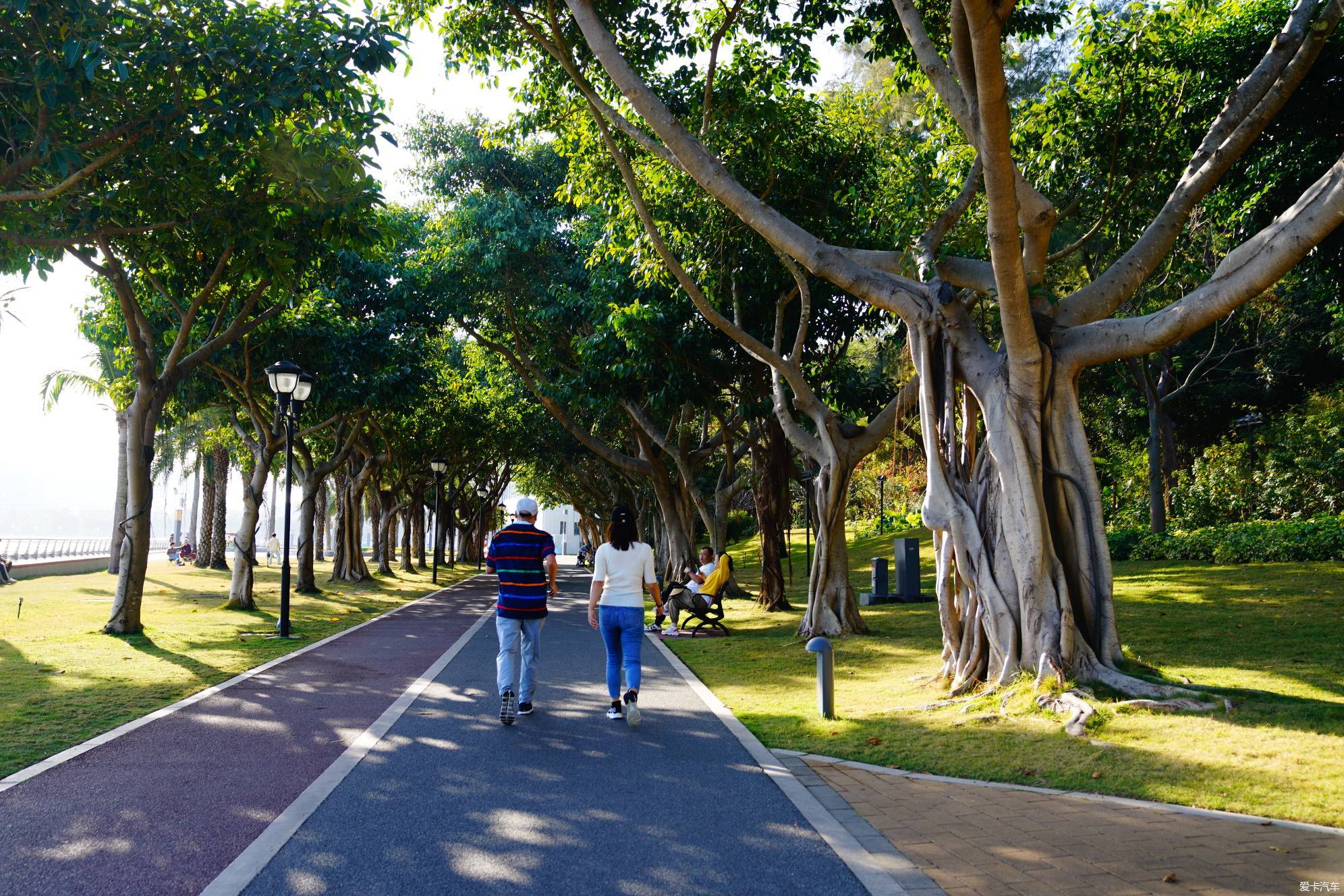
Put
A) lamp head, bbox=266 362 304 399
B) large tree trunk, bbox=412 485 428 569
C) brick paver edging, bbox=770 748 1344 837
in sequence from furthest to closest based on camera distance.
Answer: large tree trunk, bbox=412 485 428 569, lamp head, bbox=266 362 304 399, brick paver edging, bbox=770 748 1344 837

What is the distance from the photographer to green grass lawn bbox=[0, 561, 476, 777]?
7469 mm

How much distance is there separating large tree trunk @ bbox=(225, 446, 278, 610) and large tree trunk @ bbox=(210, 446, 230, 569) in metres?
16.9

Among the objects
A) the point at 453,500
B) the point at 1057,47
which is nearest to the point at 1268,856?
the point at 1057,47

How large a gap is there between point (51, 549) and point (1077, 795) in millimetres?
44754

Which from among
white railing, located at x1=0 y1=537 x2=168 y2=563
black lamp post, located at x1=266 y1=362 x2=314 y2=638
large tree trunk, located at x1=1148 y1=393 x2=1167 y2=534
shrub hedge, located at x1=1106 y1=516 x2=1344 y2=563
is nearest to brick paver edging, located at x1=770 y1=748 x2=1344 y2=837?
black lamp post, located at x1=266 y1=362 x2=314 y2=638

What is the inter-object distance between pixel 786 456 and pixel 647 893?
1639cm

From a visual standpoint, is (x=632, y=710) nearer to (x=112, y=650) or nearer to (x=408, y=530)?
(x=112, y=650)

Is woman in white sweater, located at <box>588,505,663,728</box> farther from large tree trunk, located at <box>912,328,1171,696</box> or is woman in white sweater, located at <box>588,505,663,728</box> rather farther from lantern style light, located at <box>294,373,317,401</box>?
lantern style light, located at <box>294,373,317,401</box>

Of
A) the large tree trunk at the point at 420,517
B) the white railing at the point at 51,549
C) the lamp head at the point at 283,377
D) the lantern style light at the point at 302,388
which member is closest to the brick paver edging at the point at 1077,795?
the lamp head at the point at 283,377

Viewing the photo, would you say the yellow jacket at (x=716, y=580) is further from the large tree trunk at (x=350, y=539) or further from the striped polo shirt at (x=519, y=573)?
the large tree trunk at (x=350, y=539)

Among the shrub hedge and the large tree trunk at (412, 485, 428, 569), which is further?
the large tree trunk at (412, 485, 428, 569)

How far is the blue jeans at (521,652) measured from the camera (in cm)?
775

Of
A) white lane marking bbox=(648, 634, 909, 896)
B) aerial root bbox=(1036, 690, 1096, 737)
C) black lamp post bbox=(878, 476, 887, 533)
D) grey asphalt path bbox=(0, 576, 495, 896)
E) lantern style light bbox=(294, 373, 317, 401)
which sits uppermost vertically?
lantern style light bbox=(294, 373, 317, 401)

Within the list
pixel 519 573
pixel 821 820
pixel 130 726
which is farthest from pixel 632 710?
pixel 130 726
